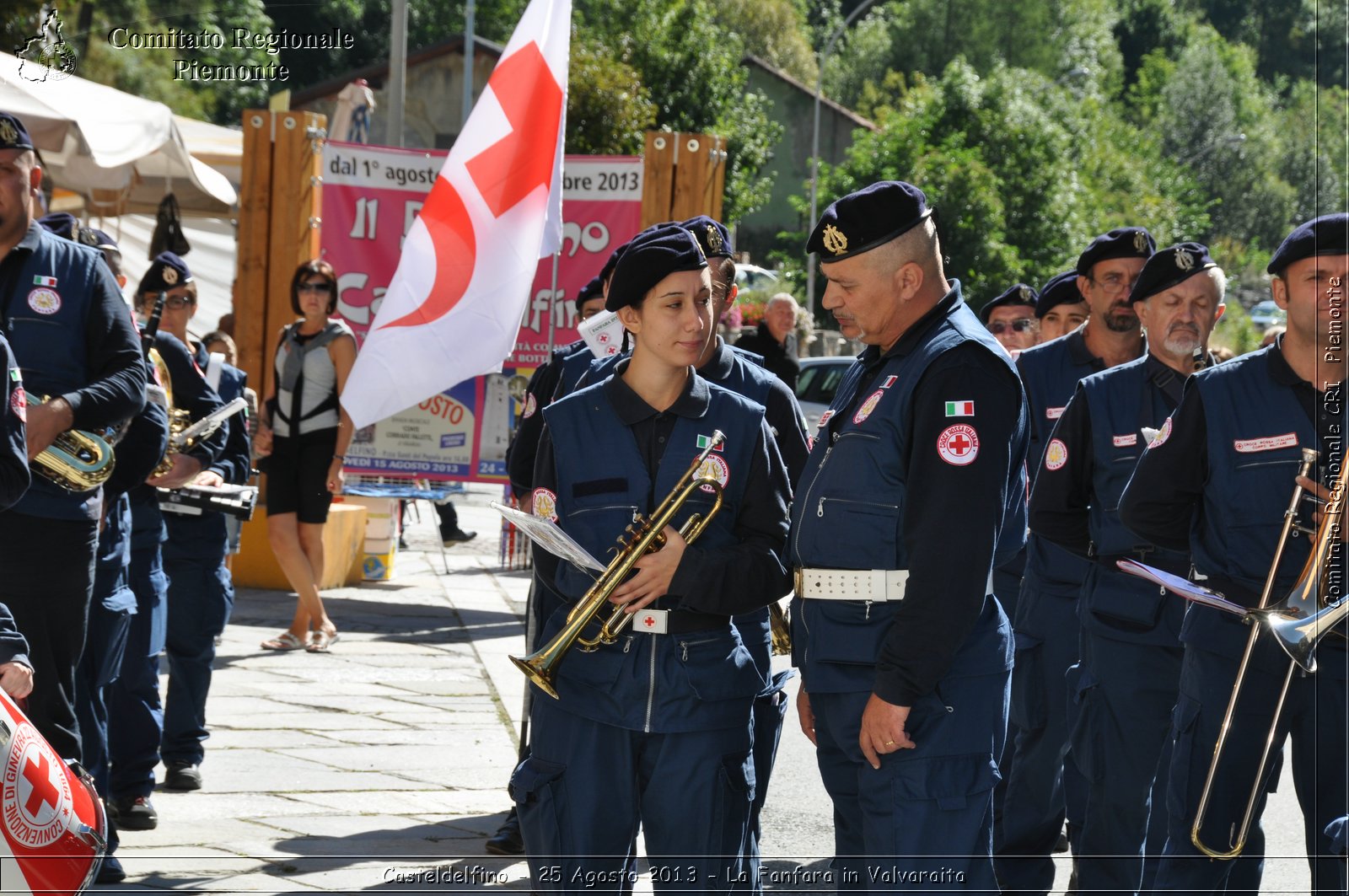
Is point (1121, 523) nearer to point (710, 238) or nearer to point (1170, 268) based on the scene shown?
point (1170, 268)

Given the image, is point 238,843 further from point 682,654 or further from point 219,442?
point 682,654

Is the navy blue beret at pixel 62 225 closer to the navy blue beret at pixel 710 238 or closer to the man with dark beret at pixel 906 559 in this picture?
the navy blue beret at pixel 710 238

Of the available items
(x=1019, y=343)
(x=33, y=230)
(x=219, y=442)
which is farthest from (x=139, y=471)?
(x=1019, y=343)

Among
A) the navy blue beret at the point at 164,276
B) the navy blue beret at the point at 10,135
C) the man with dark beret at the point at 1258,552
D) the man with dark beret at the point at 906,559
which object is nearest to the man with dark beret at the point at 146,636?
the navy blue beret at the point at 164,276

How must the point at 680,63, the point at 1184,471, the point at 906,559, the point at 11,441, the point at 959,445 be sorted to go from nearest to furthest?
the point at 959,445 < the point at 906,559 < the point at 11,441 < the point at 1184,471 < the point at 680,63

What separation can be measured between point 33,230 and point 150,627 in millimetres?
1765

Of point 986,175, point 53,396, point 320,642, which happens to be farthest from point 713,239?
point 986,175

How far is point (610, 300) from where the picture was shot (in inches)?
162

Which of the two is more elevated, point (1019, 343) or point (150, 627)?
point (1019, 343)

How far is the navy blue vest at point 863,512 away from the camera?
3.70 meters

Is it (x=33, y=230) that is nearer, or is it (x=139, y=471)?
(x=33, y=230)

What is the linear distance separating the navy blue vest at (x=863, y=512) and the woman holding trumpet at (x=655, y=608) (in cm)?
26

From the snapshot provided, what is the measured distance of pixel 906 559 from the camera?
369 centimetres

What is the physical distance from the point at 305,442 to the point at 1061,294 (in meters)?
4.42
